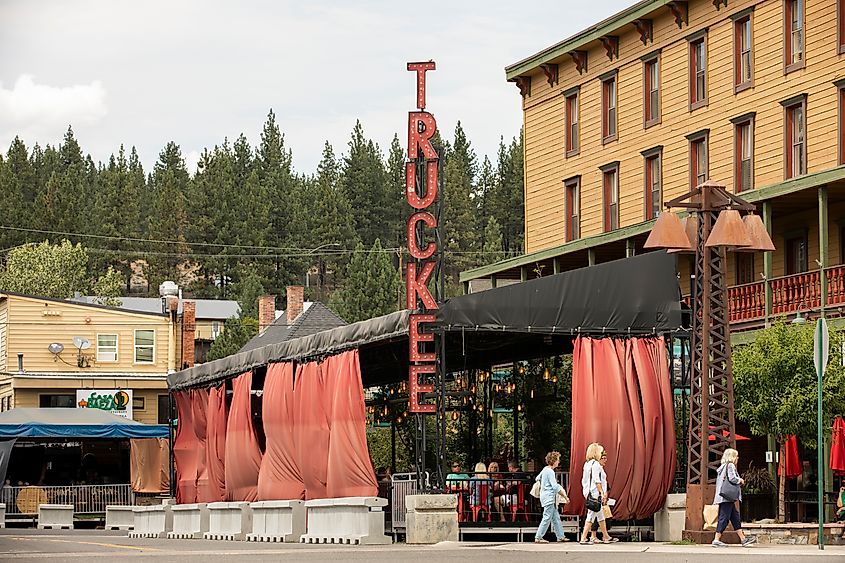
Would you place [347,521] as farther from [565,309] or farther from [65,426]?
[65,426]

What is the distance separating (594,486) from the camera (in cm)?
2428

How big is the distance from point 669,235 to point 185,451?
16.5m

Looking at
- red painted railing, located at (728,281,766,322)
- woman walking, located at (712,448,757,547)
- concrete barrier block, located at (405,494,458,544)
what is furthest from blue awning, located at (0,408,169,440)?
woman walking, located at (712,448,757,547)

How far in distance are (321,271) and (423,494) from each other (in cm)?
10000

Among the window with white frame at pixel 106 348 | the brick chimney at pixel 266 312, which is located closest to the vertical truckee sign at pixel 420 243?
the window with white frame at pixel 106 348

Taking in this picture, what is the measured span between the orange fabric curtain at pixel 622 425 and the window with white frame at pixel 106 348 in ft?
136

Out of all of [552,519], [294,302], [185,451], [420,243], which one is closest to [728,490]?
[552,519]

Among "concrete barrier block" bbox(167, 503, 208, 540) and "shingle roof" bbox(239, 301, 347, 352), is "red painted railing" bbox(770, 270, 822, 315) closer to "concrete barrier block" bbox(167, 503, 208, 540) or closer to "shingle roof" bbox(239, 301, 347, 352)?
"concrete barrier block" bbox(167, 503, 208, 540)

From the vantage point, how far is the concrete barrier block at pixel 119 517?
4286cm

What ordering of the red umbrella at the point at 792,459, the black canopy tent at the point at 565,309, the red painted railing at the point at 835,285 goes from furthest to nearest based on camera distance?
the red painted railing at the point at 835,285 < the red umbrella at the point at 792,459 < the black canopy tent at the point at 565,309

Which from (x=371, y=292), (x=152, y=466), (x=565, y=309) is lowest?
(x=152, y=466)

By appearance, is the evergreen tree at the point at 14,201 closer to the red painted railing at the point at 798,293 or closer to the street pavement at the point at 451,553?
the red painted railing at the point at 798,293

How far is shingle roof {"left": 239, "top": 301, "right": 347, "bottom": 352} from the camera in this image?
72.2m

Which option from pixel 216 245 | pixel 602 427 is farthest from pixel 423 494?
pixel 216 245
